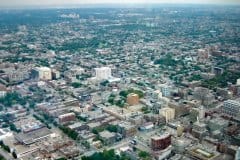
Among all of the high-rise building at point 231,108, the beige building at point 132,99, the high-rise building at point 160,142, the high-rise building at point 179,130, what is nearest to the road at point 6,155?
the high-rise building at point 160,142

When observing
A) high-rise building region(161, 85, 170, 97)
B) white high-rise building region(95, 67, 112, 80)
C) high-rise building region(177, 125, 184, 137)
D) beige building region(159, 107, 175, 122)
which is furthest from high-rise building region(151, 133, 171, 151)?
white high-rise building region(95, 67, 112, 80)

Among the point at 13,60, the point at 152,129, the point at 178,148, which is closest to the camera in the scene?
the point at 178,148

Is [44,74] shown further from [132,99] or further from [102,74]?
[132,99]

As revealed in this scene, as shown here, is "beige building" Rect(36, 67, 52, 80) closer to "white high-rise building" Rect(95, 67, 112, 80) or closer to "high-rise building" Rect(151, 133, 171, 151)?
"white high-rise building" Rect(95, 67, 112, 80)

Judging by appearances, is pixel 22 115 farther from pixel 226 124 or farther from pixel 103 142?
pixel 226 124

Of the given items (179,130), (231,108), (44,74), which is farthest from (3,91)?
(231,108)

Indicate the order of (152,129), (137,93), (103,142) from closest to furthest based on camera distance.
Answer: (103,142), (152,129), (137,93)

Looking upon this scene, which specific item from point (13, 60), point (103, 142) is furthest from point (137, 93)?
point (13, 60)
